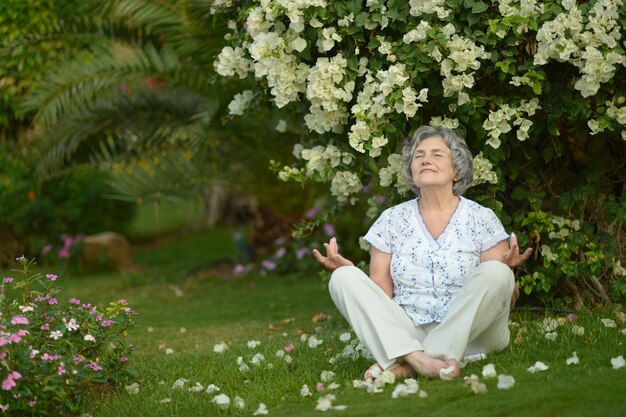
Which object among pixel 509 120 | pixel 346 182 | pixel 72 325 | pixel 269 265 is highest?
pixel 509 120

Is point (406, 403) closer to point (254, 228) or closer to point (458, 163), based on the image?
point (458, 163)

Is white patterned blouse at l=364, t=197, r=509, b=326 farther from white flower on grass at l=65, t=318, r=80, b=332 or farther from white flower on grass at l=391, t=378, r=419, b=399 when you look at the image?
white flower on grass at l=65, t=318, r=80, b=332

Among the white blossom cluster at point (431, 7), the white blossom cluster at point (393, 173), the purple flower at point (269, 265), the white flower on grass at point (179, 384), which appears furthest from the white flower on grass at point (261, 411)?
the purple flower at point (269, 265)

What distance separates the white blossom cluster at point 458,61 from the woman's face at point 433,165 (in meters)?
A: 0.30

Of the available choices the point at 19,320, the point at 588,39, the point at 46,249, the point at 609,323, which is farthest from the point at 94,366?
the point at 46,249

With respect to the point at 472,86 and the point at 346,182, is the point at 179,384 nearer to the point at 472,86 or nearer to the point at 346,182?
the point at 346,182

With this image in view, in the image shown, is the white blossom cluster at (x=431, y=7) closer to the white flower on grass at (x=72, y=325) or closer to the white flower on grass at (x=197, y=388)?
the white flower on grass at (x=197, y=388)

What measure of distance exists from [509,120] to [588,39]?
0.59 metres

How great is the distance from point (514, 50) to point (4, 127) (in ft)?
21.1

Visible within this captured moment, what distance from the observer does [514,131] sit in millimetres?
5305

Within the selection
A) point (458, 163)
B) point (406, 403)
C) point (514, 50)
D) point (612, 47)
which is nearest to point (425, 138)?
point (458, 163)

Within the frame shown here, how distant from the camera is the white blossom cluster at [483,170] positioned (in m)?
5.12

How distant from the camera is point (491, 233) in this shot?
4.66 m

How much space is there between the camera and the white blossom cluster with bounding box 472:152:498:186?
512cm
